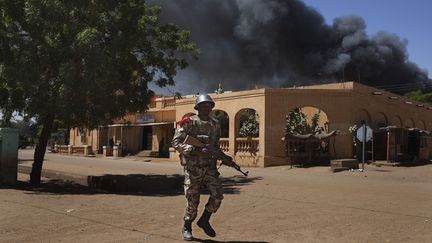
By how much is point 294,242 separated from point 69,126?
10446 millimetres

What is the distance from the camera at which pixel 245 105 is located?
24875 mm

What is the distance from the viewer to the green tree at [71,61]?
38.5ft

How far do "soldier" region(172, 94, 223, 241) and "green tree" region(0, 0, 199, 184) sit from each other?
635 centimetres

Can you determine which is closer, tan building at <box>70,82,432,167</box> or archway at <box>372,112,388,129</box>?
tan building at <box>70,82,432,167</box>

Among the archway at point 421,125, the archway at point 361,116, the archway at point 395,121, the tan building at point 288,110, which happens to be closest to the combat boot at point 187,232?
the tan building at point 288,110

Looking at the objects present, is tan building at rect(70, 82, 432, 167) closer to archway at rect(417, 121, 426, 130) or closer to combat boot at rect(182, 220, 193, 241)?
archway at rect(417, 121, 426, 130)

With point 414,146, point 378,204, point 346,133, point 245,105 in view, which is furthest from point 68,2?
point 414,146

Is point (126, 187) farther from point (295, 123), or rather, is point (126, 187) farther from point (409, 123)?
point (409, 123)

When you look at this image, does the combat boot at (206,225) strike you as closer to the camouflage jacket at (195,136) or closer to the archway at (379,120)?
the camouflage jacket at (195,136)

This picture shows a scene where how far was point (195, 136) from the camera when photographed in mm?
5992

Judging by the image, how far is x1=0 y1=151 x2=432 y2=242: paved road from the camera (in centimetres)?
638

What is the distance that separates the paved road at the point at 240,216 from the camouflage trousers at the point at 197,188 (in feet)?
1.32

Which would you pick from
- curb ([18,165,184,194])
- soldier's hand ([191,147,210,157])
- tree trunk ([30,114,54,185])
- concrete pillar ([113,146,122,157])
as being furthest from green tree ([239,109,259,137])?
soldier's hand ([191,147,210,157])

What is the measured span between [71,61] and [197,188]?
702cm
